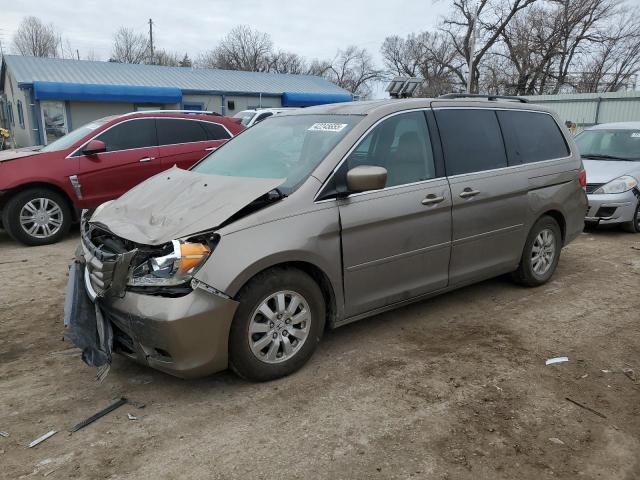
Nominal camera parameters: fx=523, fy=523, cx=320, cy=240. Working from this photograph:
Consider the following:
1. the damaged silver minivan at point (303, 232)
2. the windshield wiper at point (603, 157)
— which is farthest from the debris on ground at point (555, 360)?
the windshield wiper at point (603, 157)

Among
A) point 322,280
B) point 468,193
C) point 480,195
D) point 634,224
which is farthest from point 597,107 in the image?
point 322,280

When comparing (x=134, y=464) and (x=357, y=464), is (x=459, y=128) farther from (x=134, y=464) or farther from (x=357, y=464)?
(x=134, y=464)

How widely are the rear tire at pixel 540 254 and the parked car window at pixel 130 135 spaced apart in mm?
5608

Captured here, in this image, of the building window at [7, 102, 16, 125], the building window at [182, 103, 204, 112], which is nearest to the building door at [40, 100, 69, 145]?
the building window at [182, 103, 204, 112]

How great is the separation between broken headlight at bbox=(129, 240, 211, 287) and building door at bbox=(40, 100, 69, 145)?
2316cm

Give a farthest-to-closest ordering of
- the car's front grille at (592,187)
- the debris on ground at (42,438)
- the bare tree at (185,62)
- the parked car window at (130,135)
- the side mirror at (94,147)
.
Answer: the bare tree at (185,62), the car's front grille at (592,187), the parked car window at (130,135), the side mirror at (94,147), the debris on ground at (42,438)

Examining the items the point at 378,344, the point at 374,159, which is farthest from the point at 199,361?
the point at 374,159

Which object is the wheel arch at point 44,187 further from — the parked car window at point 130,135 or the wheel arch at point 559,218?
the wheel arch at point 559,218

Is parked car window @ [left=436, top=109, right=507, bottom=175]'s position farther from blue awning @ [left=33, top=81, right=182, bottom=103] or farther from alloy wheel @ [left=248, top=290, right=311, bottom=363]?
blue awning @ [left=33, top=81, right=182, bottom=103]

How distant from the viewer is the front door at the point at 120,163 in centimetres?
735

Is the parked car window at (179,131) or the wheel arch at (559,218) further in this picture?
the parked car window at (179,131)

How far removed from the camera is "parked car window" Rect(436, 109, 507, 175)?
14.4ft

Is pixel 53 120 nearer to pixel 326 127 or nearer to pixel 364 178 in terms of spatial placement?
pixel 326 127

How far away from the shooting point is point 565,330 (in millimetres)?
4387
